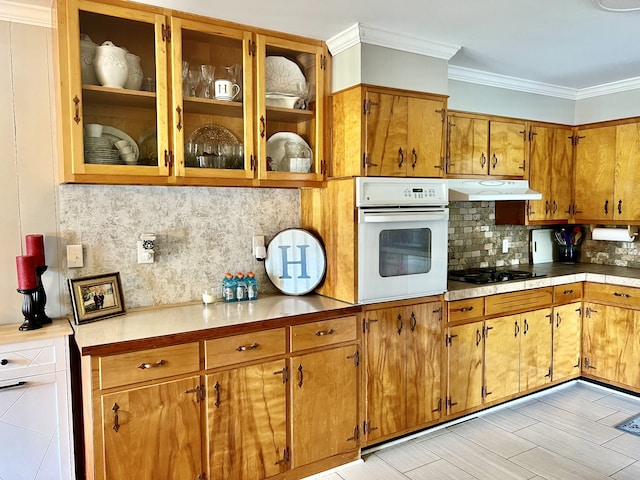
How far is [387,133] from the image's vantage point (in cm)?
265

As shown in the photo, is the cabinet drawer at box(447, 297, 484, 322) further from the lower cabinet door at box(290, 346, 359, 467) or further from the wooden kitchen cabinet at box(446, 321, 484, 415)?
the lower cabinet door at box(290, 346, 359, 467)

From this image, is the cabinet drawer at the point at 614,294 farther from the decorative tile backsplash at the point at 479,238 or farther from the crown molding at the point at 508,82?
the crown molding at the point at 508,82

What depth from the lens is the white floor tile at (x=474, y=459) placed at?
259 cm

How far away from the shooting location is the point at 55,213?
7.87 ft

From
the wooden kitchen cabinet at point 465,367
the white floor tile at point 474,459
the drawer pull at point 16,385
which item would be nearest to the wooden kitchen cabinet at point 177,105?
the drawer pull at point 16,385

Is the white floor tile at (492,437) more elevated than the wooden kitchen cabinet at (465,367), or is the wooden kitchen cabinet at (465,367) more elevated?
the wooden kitchen cabinet at (465,367)

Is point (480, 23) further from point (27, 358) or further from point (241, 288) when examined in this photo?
point (27, 358)

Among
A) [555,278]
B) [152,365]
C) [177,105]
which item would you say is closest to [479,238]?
[555,278]

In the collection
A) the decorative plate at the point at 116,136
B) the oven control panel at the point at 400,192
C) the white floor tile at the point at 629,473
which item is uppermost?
the decorative plate at the point at 116,136

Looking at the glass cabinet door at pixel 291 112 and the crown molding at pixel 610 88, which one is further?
the crown molding at pixel 610 88

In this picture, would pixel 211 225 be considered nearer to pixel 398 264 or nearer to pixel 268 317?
pixel 268 317

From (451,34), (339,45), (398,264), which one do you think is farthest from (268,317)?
(451,34)

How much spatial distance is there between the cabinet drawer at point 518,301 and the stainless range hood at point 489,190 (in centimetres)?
69

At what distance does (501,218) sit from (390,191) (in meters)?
1.76
